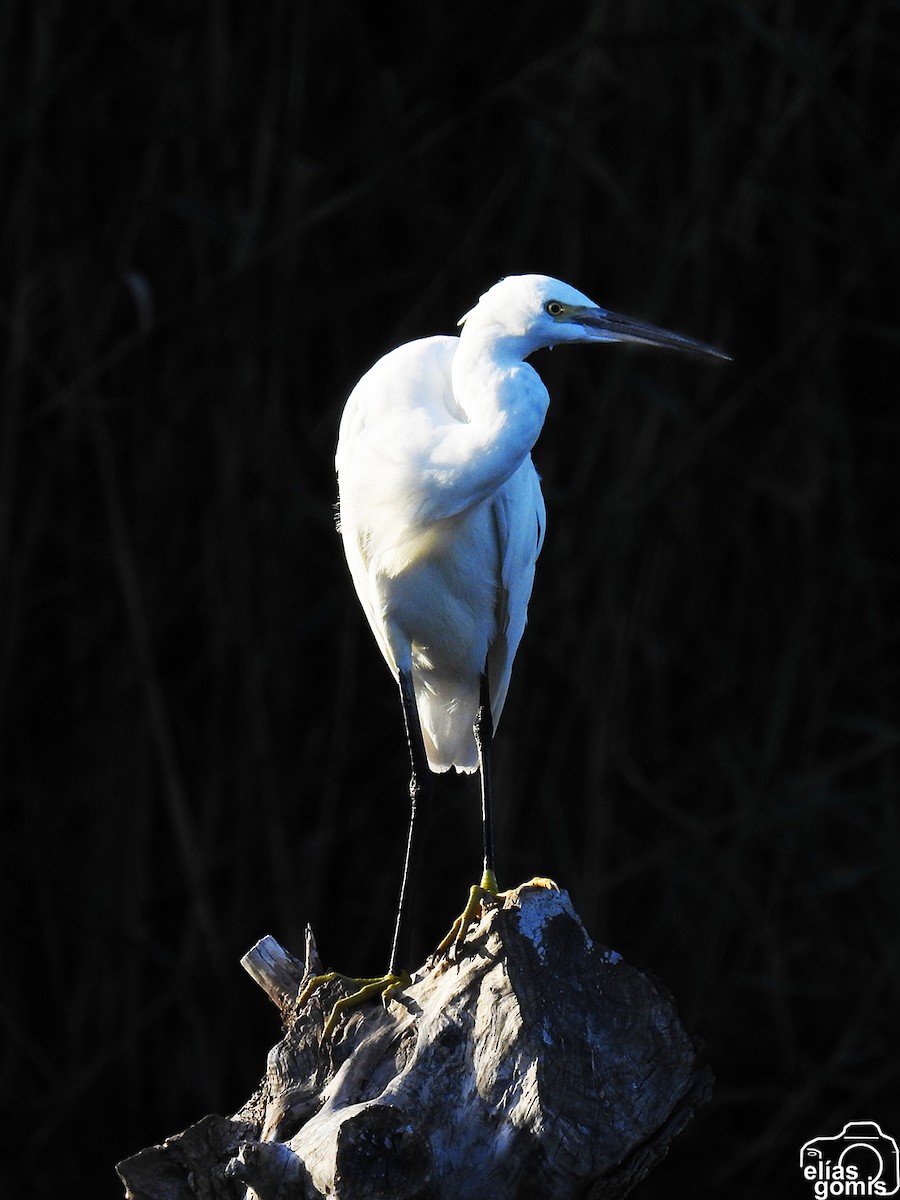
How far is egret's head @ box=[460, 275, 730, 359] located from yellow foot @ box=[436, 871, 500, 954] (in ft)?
2.18

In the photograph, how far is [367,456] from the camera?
223cm

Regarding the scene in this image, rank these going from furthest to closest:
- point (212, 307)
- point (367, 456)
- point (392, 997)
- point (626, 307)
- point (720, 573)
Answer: point (720, 573) < point (626, 307) < point (212, 307) < point (367, 456) < point (392, 997)

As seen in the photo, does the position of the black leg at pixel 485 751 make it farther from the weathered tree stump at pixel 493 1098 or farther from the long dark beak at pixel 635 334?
the long dark beak at pixel 635 334

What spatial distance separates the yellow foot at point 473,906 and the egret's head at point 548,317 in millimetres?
663

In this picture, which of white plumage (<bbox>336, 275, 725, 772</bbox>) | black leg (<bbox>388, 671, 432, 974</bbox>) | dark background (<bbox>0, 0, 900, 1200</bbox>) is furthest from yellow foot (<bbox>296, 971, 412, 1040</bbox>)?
dark background (<bbox>0, 0, 900, 1200</bbox>)

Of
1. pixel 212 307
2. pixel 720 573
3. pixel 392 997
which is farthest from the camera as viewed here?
pixel 720 573

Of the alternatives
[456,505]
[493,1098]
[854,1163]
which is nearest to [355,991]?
[493,1098]

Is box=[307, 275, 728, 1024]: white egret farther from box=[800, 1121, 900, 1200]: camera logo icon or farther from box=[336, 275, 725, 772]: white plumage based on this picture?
box=[800, 1121, 900, 1200]: camera logo icon

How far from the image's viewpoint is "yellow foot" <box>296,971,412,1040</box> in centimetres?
186

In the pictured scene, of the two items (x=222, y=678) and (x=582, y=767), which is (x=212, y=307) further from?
(x=582, y=767)

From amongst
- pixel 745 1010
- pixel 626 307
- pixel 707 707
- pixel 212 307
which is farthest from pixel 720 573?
pixel 212 307

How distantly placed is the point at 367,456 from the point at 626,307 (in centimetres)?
118

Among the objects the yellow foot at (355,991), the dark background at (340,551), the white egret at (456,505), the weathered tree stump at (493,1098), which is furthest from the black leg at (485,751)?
the dark background at (340,551)

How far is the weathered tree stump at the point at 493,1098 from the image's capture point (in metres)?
1.52
